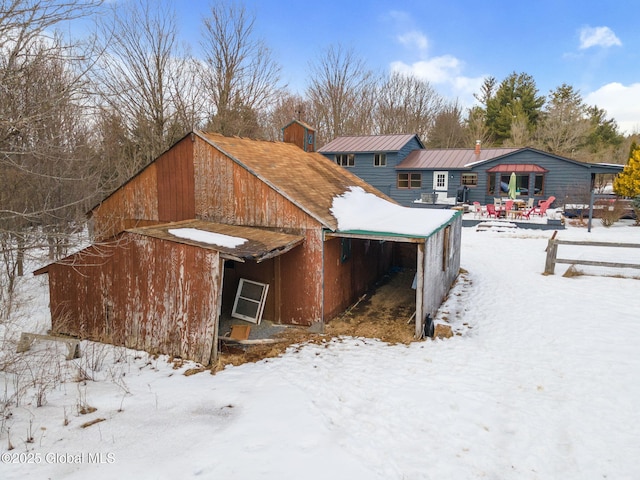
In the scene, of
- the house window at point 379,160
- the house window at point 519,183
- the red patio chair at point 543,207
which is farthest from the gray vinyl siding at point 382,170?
the red patio chair at point 543,207

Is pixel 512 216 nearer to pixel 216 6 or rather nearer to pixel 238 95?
pixel 238 95

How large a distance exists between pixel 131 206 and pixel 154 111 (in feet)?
33.9

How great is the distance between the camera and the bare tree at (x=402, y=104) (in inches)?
1746

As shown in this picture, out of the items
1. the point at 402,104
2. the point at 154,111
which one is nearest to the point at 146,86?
the point at 154,111

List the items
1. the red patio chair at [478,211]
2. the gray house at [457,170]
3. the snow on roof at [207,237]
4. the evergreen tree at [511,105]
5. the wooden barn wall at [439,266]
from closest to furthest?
the snow on roof at [207,237]
the wooden barn wall at [439,266]
the red patio chair at [478,211]
the gray house at [457,170]
the evergreen tree at [511,105]

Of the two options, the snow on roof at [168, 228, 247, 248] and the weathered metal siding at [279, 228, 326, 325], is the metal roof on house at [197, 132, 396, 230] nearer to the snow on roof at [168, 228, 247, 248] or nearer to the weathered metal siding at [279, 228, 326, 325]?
the weathered metal siding at [279, 228, 326, 325]

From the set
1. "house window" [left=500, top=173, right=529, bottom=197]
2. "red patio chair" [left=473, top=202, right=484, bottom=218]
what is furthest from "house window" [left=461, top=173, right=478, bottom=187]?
"red patio chair" [left=473, top=202, right=484, bottom=218]

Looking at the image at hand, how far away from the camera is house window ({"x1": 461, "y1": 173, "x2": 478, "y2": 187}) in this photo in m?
27.9

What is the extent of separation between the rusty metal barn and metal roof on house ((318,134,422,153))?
18.9 metres

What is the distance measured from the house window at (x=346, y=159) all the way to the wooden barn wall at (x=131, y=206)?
21.2m

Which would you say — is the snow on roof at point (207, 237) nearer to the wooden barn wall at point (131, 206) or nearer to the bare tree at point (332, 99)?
the wooden barn wall at point (131, 206)

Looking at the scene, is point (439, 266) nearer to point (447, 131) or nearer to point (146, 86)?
point (146, 86)

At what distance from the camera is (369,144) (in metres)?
30.6

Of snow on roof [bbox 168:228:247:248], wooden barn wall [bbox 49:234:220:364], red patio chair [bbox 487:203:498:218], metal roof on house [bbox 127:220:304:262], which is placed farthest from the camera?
red patio chair [bbox 487:203:498:218]
